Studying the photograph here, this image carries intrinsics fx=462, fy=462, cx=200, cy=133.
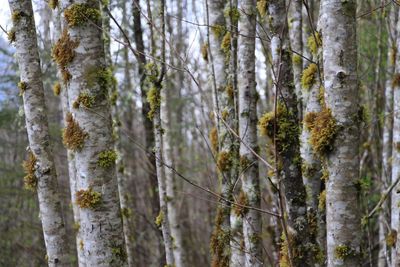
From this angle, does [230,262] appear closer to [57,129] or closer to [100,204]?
[100,204]

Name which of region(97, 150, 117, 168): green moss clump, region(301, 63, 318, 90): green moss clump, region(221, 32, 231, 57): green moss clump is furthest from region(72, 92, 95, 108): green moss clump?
region(221, 32, 231, 57): green moss clump

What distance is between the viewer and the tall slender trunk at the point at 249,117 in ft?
13.7

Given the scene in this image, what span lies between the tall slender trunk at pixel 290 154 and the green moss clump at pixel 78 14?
129 centimetres

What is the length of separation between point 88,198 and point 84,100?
0.67 m

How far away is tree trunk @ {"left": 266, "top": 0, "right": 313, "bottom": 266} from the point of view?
3.29 meters

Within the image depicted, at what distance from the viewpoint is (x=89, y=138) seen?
3.17 metres

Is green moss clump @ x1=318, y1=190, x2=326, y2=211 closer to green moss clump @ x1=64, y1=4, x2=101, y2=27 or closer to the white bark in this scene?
the white bark

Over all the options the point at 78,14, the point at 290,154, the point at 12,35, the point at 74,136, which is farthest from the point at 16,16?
the point at 290,154

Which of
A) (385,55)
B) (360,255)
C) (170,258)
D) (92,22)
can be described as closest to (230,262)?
(170,258)

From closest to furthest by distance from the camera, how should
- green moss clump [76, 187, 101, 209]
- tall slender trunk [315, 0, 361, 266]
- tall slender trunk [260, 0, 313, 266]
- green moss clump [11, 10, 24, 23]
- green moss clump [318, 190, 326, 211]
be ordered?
tall slender trunk [315, 0, 361, 266] < green moss clump [76, 187, 101, 209] < tall slender trunk [260, 0, 313, 266] < green moss clump [318, 190, 326, 211] < green moss clump [11, 10, 24, 23]

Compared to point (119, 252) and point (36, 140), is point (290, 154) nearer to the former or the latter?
point (119, 252)

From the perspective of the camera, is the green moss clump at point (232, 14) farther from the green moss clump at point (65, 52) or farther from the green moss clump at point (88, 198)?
the green moss clump at point (88, 198)

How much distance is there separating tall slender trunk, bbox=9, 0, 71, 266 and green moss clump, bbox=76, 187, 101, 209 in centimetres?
132

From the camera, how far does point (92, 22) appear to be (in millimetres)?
3154
